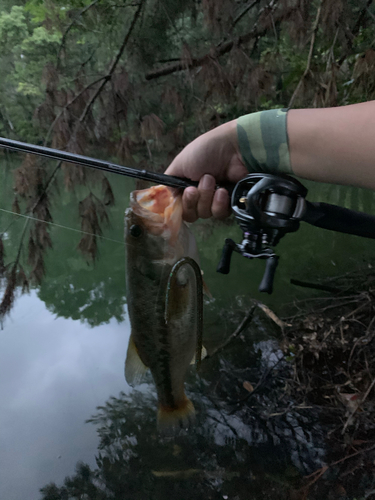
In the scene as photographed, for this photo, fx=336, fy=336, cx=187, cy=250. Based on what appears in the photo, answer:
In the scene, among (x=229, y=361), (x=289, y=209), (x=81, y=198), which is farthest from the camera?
(x=229, y=361)

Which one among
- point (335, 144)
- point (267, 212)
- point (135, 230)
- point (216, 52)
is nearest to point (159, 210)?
point (135, 230)

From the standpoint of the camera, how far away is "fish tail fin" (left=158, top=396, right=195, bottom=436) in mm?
1517

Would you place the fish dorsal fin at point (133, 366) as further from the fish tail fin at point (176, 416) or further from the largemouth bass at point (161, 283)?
the fish tail fin at point (176, 416)

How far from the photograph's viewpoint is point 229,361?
329 cm

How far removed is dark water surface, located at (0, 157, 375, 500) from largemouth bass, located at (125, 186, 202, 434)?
441mm

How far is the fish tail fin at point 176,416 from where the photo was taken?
1.52 m

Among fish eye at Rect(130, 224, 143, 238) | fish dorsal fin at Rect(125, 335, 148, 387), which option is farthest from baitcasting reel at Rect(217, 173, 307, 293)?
fish dorsal fin at Rect(125, 335, 148, 387)

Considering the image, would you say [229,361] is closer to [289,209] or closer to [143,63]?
[289,209]

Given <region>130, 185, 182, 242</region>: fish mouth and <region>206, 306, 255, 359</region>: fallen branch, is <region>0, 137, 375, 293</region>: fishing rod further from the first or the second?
<region>206, 306, 255, 359</region>: fallen branch

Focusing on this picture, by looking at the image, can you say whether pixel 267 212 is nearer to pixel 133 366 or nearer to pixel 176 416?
pixel 133 366

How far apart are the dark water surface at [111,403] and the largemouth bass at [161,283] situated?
1.45ft

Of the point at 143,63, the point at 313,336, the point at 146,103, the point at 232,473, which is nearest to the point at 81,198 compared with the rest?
the point at 146,103

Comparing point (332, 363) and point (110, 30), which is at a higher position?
point (110, 30)

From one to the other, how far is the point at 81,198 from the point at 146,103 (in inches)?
51.2
